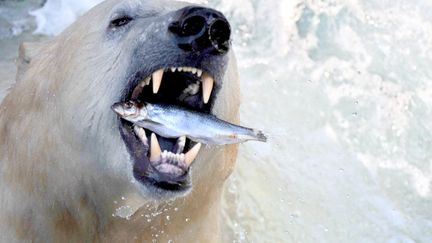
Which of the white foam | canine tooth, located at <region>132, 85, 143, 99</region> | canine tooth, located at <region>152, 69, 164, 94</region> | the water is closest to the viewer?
canine tooth, located at <region>152, 69, 164, 94</region>

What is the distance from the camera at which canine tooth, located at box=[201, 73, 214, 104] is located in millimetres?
2680

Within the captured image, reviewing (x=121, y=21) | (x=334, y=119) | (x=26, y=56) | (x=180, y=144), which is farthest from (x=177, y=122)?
(x=334, y=119)

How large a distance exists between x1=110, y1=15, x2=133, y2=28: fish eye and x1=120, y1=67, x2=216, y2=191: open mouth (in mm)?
324

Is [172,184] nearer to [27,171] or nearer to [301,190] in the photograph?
[27,171]

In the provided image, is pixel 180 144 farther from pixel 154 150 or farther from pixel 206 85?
pixel 206 85

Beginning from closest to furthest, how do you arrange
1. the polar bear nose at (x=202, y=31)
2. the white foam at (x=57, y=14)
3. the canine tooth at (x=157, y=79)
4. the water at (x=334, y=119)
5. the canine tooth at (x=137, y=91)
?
the polar bear nose at (x=202, y=31) → the canine tooth at (x=157, y=79) → the canine tooth at (x=137, y=91) → the water at (x=334, y=119) → the white foam at (x=57, y=14)

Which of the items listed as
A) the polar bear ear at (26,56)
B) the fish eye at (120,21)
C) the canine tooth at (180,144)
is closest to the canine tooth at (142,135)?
the canine tooth at (180,144)

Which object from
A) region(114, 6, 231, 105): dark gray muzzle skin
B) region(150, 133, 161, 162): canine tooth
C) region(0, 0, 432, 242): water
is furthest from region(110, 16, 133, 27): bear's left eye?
region(0, 0, 432, 242): water

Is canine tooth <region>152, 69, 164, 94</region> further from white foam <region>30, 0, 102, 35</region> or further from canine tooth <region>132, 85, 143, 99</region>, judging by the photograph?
white foam <region>30, 0, 102, 35</region>

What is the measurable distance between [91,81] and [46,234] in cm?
66

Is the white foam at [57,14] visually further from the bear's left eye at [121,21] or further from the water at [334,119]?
the bear's left eye at [121,21]

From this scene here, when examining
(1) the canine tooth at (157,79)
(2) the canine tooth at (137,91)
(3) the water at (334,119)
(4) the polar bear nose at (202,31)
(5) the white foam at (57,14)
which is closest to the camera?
(4) the polar bear nose at (202,31)

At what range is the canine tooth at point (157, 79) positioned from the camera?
2615 mm

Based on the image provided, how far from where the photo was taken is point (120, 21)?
9.80 ft
